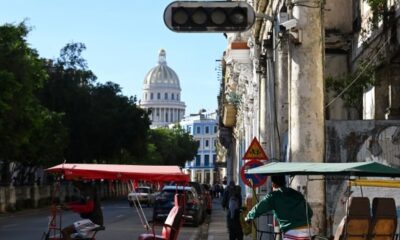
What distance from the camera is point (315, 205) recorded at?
44.7ft

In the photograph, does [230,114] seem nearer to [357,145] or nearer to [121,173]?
[357,145]

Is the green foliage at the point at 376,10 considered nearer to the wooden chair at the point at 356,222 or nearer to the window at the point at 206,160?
the wooden chair at the point at 356,222

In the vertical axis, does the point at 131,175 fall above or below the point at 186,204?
above

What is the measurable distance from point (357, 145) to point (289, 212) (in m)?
4.90

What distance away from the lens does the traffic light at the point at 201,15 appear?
12492mm

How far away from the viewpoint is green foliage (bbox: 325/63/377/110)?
1673 cm

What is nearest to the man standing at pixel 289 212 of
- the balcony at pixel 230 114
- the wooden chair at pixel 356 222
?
the wooden chair at pixel 356 222

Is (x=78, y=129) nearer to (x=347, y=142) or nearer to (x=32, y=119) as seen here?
Result: (x=32, y=119)

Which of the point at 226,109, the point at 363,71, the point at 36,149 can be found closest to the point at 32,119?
the point at 36,149

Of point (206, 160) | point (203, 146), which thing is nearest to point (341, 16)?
point (203, 146)

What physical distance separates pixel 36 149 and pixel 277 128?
1264 inches

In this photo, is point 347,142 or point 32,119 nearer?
point 347,142

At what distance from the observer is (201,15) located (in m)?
12.5

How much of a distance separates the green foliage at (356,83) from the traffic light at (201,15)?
490cm
